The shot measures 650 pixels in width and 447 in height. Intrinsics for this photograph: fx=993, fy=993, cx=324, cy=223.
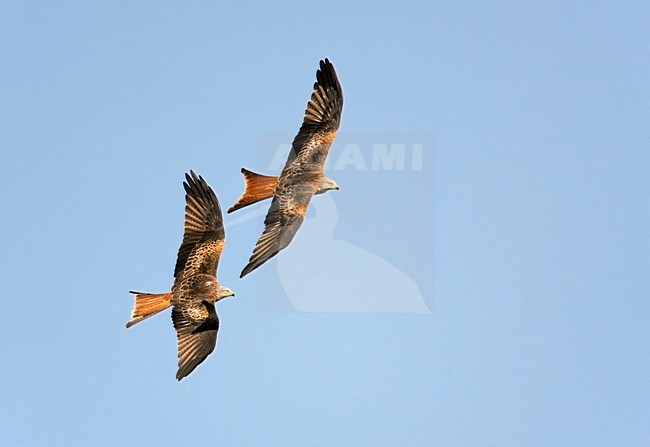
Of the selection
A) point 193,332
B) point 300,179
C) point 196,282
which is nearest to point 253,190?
point 300,179

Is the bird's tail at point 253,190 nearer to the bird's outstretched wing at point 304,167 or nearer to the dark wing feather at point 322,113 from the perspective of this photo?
the bird's outstretched wing at point 304,167

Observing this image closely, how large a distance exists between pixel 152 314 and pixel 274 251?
108 inches

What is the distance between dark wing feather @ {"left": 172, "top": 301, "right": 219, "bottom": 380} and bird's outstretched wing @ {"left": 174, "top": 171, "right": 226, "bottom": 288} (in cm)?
63

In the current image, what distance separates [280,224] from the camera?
2036cm

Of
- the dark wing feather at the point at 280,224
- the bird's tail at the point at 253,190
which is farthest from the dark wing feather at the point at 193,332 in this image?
the bird's tail at the point at 253,190

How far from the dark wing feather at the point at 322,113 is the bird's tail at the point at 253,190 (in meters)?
1.47

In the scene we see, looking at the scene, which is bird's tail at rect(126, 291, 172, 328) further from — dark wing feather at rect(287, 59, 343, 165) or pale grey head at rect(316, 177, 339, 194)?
dark wing feather at rect(287, 59, 343, 165)

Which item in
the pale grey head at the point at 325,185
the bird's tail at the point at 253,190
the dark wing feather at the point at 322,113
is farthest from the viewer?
the dark wing feather at the point at 322,113

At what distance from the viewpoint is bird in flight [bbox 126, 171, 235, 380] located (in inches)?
785

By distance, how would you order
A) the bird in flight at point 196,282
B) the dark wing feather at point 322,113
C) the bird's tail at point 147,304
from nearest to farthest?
the bird's tail at point 147,304 → the bird in flight at point 196,282 → the dark wing feather at point 322,113

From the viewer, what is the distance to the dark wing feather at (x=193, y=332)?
20.0 metres

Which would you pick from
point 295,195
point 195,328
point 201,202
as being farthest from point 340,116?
point 195,328

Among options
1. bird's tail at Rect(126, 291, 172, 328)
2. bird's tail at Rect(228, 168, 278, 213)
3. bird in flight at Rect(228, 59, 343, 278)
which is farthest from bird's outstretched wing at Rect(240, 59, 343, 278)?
bird's tail at Rect(126, 291, 172, 328)

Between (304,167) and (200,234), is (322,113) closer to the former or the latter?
(304,167)
